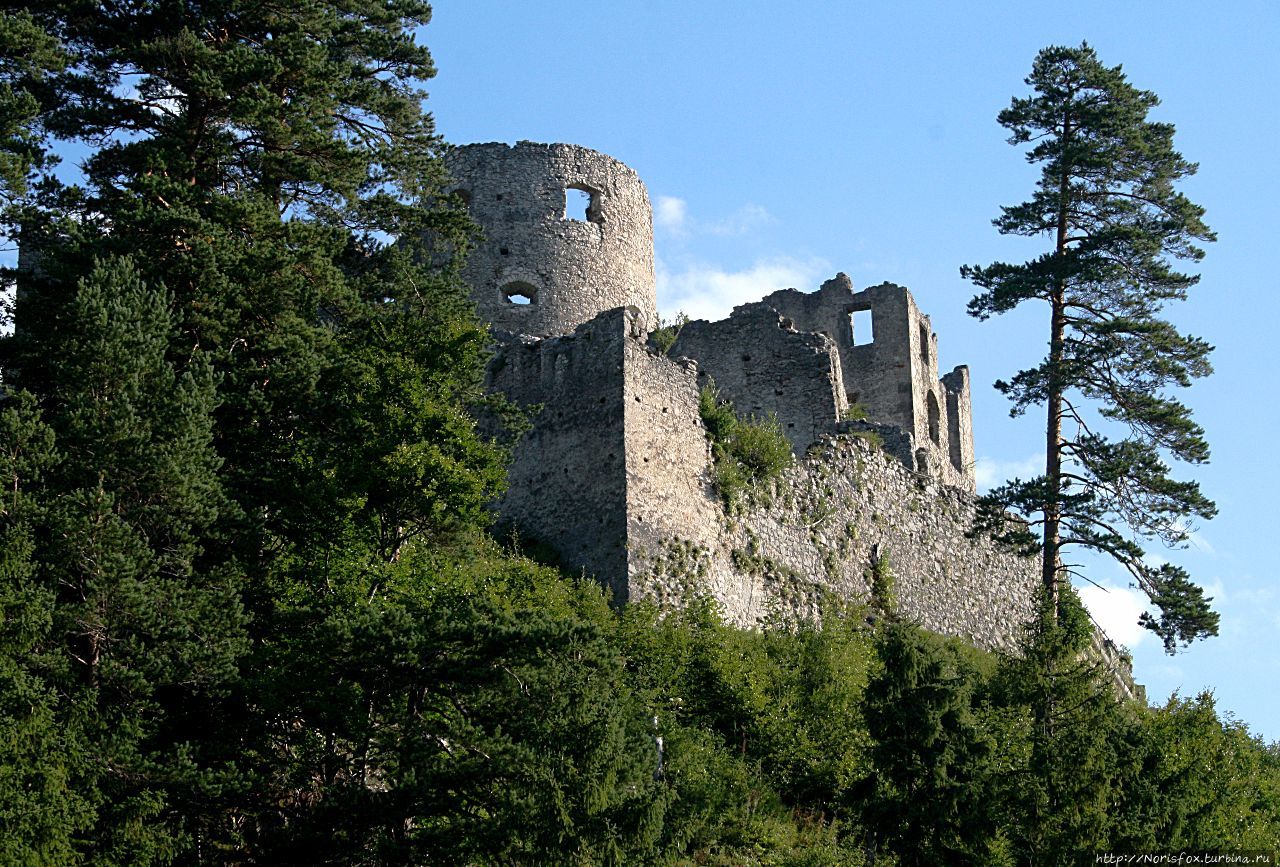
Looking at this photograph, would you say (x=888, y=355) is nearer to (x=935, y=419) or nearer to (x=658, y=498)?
(x=935, y=419)

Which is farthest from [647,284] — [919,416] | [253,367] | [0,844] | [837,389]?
[0,844]

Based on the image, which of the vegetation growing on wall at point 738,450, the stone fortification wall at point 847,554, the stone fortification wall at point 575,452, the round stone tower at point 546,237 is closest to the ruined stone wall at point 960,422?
the stone fortification wall at point 847,554

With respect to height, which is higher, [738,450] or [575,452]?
[738,450]

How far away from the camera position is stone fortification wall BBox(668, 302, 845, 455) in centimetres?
2948

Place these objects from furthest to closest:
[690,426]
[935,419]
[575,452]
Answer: [935,419], [690,426], [575,452]

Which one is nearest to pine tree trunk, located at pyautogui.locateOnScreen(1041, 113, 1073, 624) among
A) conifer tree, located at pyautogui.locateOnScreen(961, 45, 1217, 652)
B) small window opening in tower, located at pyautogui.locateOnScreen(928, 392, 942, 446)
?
conifer tree, located at pyautogui.locateOnScreen(961, 45, 1217, 652)

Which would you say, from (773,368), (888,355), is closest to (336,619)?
(773,368)

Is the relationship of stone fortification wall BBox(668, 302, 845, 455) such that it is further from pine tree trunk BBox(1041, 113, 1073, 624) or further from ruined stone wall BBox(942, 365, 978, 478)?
ruined stone wall BBox(942, 365, 978, 478)

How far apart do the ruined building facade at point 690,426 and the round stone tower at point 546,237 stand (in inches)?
1.4

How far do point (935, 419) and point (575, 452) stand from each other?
56.9 feet

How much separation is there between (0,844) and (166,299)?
6.70 meters

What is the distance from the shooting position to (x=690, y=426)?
80.0 ft

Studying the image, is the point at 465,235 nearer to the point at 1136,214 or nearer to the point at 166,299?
the point at 166,299

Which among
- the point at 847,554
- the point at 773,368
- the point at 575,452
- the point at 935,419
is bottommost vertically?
the point at 847,554
